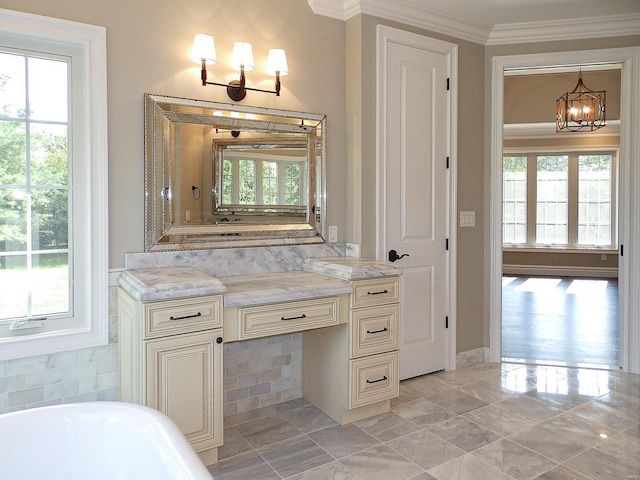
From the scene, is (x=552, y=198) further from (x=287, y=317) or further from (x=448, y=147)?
(x=287, y=317)

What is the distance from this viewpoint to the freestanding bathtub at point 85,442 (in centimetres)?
157

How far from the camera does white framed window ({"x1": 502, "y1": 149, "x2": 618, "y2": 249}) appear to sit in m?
8.64

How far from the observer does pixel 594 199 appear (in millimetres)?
8680

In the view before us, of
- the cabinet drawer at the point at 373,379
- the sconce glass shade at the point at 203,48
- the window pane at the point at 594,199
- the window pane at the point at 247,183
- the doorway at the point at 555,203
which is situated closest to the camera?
the sconce glass shade at the point at 203,48

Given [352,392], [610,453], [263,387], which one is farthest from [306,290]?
[610,453]

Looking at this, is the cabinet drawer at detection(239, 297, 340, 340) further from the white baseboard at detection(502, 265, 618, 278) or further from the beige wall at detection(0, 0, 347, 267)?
the white baseboard at detection(502, 265, 618, 278)

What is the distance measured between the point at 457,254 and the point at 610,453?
5.54 ft

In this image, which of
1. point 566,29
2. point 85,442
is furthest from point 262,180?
point 566,29

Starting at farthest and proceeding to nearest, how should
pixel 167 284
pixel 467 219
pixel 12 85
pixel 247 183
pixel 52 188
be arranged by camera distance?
pixel 467 219 → pixel 247 183 → pixel 52 188 → pixel 12 85 → pixel 167 284

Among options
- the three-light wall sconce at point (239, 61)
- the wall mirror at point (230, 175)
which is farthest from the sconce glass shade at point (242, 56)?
the wall mirror at point (230, 175)

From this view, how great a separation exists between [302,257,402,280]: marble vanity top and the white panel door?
→ 0.50m

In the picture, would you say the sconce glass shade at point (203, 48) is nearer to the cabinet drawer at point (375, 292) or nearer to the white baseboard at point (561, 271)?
the cabinet drawer at point (375, 292)

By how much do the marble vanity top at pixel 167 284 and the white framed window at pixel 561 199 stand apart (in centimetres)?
782

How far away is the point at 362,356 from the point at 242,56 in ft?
6.17
